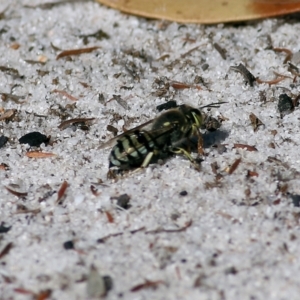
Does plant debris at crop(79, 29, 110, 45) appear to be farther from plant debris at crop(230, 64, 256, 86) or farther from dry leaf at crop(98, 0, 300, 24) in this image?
plant debris at crop(230, 64, 256, 86)

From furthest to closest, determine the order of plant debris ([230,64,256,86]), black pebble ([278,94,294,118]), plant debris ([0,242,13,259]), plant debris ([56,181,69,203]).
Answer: plant debris ([230,64,256,86]), black pebble ([278,94,294,118]), plant debris ([56,181,69,203]), plant debris ([0,242,13,259])

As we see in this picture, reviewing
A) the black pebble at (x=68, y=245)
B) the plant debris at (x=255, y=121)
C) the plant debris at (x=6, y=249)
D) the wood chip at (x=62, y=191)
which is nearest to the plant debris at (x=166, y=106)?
the plant debris at (x=255, y=121)

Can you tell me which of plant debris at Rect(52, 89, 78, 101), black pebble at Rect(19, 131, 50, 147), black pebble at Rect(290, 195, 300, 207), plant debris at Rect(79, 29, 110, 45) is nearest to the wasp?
black pebble at Rect(19, 131, 50, 147)

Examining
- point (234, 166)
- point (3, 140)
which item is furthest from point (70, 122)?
point (234, 166)

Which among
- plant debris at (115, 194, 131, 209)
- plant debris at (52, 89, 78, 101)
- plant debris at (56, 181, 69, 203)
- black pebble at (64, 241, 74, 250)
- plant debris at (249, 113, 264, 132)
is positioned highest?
plant debris at (52, 89, 78, 101)

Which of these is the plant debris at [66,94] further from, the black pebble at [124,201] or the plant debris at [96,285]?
the plant debris at [96,285]

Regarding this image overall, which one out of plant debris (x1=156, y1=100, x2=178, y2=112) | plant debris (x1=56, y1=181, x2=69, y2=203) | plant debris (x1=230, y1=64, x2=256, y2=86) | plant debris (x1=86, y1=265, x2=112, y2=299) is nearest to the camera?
plant debris (x1=86, y1=265, x2=112, y2=299)

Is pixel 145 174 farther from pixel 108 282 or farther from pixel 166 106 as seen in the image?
pixel 108 282
